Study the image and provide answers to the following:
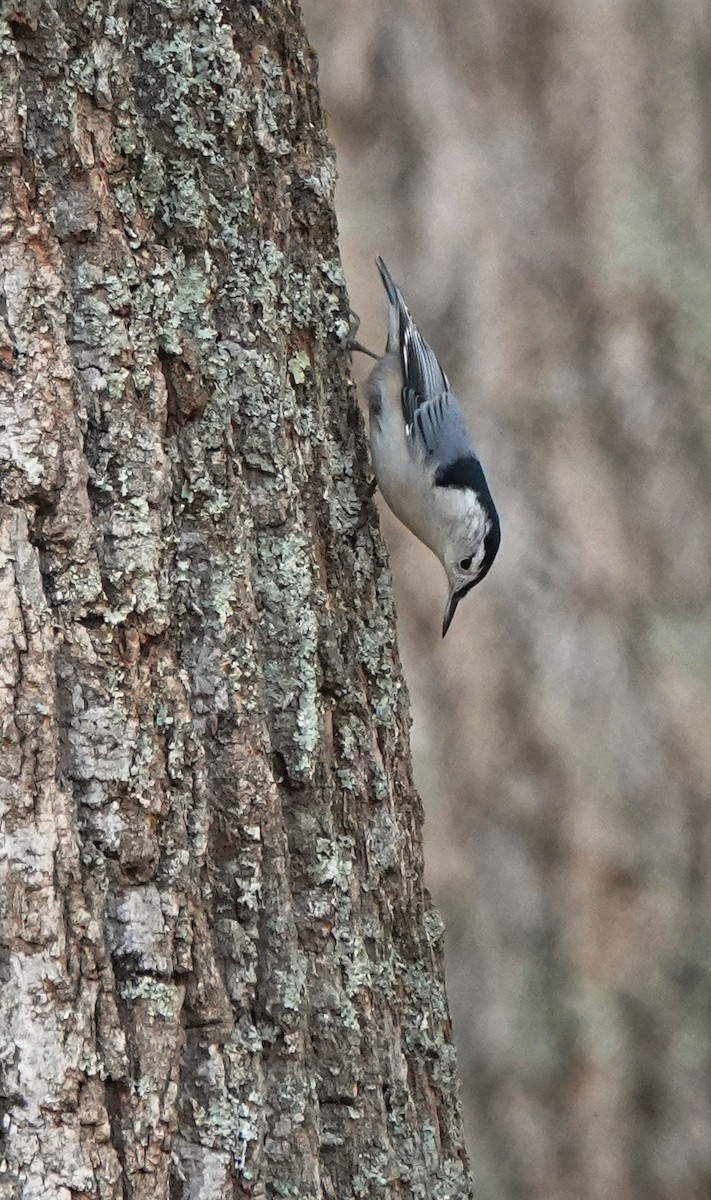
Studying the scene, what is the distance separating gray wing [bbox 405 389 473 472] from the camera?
3.05 meters

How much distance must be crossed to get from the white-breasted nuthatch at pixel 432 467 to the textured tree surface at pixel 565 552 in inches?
2.7

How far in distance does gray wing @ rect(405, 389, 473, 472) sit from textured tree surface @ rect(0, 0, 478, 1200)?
3.97ft

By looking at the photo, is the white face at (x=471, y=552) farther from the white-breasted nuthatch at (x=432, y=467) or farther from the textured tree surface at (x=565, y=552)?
the textured tree surface at (x=565, y=552)

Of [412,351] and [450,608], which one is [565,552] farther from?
[412,351]

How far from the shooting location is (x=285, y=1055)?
5.08 ft

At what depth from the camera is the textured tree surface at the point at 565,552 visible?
9.87ft

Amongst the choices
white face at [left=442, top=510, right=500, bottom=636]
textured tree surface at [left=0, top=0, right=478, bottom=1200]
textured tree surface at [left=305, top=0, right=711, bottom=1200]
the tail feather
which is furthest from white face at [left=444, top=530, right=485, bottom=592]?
textured tree surface at [left=0, top=0, right=478, bottom=1200]

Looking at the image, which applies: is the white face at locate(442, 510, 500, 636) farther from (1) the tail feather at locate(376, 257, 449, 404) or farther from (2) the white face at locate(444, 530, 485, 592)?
(1) the tail feather at locate(376, 257, 449, 404)

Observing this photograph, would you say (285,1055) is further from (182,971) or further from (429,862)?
(429,862)

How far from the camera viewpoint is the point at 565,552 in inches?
122

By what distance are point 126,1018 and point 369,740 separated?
1.62ft

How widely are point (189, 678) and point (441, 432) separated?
1650 mm

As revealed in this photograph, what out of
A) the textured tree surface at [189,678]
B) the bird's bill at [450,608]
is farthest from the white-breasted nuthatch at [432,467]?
the textured tree surface at [189,678]

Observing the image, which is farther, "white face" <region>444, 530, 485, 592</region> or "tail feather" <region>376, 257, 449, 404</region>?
"tail feather" <region>376, 257, 449, 404</region>
